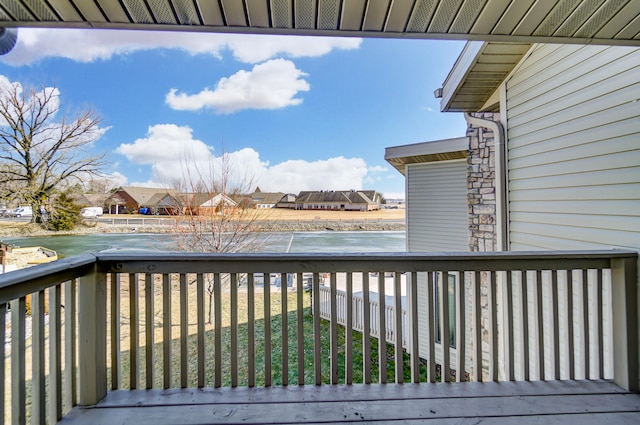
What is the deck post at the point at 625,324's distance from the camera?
187cm

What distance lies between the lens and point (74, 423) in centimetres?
158

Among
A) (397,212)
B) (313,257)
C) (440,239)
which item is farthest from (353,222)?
(313,257)

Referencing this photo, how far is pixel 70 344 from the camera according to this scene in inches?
65.8

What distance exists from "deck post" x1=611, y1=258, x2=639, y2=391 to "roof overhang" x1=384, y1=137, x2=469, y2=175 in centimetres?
327

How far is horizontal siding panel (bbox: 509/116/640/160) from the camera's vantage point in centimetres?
199

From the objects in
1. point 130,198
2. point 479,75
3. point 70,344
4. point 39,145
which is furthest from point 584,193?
point 39,145

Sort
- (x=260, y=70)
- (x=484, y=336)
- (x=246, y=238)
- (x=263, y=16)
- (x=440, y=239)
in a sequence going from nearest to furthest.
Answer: (x=263, y=16)
(x=484, y=336)
(x=440, y=239)
(x=246, y=238)
(x=260, y=70)

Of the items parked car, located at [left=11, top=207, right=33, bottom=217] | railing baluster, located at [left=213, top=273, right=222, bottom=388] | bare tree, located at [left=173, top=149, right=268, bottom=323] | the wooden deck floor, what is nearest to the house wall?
the wooden deck floor

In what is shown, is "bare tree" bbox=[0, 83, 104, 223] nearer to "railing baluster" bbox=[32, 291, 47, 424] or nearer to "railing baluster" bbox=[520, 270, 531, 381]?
"railing baluster" bbox=[32, 291, 47, 424]

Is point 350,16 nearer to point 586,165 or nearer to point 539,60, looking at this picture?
point 586,165

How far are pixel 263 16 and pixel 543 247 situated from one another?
9.91 feet

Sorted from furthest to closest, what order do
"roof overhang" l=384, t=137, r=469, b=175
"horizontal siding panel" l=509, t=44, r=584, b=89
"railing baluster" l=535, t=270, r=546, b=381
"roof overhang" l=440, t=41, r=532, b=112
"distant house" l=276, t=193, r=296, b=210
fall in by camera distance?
"distant house" l=276, t=193, r=296, b=210 < "roof overhang" l=384, t=137, r=469, b=175 < "roof overhang" l=440, t=41, r=532, b=112 < "horizontal siding panel" l=509, t=44, r=584, b=89 < "railing baluster" l=535, t=270, r=546, b=381

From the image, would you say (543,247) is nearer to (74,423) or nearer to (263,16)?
(263,16)

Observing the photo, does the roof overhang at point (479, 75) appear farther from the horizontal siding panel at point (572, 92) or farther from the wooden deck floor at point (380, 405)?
the wooden deck floor at point (380, 405)
